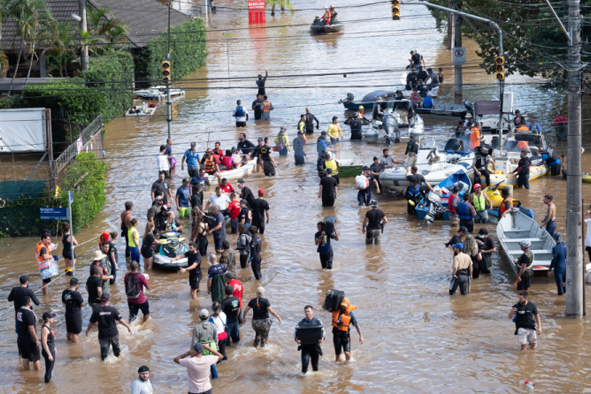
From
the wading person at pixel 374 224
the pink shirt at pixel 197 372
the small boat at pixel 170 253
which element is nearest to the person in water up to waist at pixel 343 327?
the pink shirt at pixel 197 372

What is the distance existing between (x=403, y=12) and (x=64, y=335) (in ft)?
207

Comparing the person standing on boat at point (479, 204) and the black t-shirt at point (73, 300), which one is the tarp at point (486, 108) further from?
the black t-shirt at point (73, 300)

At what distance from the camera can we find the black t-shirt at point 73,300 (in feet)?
49.4

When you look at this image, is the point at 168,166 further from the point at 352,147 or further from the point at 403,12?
the point at 403,12

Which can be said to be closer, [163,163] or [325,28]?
[163,163]

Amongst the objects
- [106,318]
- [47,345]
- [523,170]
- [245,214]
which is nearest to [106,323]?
[106,318]

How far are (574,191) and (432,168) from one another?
9516mm

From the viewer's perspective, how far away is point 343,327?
1372 cm

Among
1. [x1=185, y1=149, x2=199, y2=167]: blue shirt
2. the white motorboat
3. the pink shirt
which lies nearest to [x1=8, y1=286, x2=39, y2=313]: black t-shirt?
the pink shirt

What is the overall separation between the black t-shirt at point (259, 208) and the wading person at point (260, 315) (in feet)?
22.3

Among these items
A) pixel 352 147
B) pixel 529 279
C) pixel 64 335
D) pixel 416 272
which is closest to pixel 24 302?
pixel 64 335

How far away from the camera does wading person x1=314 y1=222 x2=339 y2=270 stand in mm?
18531

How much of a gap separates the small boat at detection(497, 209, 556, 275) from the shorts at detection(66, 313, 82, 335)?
9641 mm

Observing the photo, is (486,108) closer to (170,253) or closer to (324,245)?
(324,245)
